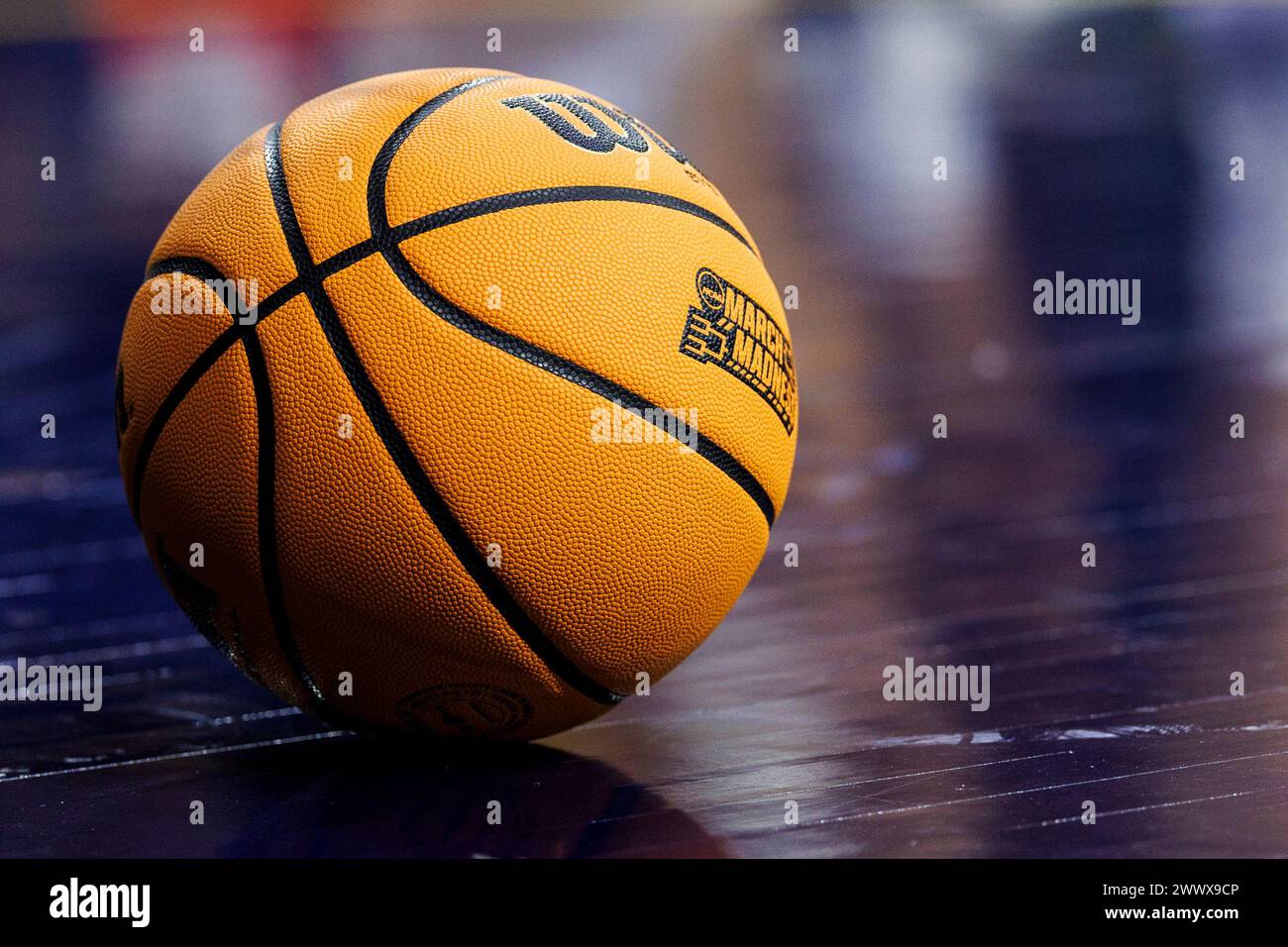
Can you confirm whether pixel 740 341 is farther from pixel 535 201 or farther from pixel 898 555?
pixel 898 555

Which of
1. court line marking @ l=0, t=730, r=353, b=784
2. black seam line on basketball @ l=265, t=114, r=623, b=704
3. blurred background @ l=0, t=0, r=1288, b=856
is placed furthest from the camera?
court line marking @ l=0, t=730, r=353, b=784

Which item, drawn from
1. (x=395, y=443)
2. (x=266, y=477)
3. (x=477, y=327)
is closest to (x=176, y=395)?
(x=266, y=477)

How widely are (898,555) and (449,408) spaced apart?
A: 1.72 meters

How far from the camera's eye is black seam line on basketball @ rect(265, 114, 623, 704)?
2283mm

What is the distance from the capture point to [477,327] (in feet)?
7.55

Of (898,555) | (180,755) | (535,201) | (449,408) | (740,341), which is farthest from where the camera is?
(898,555)

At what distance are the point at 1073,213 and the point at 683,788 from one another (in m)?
6.21

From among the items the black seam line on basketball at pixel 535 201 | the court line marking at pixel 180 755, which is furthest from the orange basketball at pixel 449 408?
the court line marking at pixel 180 755

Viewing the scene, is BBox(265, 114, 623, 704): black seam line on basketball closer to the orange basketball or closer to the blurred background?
the orange basketball

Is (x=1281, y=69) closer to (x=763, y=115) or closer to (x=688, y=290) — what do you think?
(x=763, y=115)

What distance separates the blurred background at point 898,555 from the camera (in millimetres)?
2393

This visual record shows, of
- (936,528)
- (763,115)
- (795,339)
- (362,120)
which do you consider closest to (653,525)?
(362,120)

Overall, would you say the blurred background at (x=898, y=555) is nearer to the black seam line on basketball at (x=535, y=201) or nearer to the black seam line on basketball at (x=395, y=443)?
the black seam line on basketball at (x=395, y=443)

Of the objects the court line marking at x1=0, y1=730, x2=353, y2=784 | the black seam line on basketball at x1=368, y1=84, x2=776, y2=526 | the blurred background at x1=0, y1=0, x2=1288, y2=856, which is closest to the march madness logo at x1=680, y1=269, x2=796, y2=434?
the black seam line on basketball at x1=368, y1=84, x2=776, y2=526
